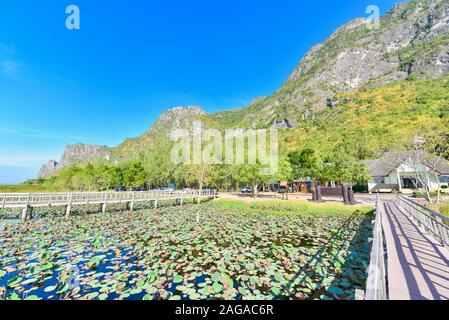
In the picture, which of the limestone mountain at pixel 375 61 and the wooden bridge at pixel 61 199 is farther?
the limestone mountain at pixel 375 61

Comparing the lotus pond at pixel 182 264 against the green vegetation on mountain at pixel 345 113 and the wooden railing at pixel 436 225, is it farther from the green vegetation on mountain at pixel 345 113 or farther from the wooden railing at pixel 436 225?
the green vegetation on mountain at pixel 345 113

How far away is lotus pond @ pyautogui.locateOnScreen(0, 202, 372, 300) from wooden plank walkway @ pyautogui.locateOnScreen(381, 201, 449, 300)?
37.0 inches

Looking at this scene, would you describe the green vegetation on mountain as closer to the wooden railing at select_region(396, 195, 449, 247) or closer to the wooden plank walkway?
the wooden railing at select_region(396, 195, 449, 247)

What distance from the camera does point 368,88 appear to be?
97688mm

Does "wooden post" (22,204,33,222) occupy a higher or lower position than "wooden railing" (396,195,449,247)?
lower

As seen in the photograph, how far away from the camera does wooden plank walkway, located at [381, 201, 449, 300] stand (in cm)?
362

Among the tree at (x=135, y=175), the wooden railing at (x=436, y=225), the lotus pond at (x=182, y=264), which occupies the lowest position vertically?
the lotus pond at (x=182, y=264)

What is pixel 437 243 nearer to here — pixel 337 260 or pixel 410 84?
pixel 337 260

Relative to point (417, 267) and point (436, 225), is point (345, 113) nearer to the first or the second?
point (436, 225)

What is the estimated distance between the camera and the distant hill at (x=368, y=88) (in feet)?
207

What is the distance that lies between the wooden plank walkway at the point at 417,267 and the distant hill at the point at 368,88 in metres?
56.3

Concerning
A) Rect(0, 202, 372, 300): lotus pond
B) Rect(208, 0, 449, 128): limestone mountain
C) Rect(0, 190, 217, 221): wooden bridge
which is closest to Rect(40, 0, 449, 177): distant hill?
Rect(208, 0, 449, 128): limestone mountain

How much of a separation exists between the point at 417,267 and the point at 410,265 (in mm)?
136

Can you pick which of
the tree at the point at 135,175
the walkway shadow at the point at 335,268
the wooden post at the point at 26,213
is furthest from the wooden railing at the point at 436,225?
the tree at the point at 135,175
